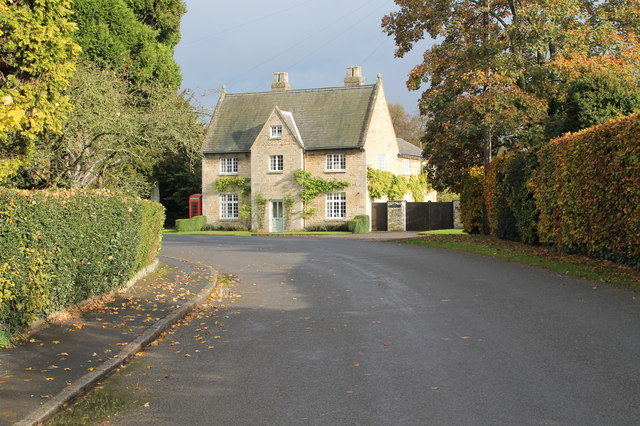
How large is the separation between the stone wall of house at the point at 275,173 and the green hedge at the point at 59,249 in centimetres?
3325

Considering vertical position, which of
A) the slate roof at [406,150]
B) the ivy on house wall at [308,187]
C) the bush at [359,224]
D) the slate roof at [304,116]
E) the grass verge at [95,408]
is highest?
the slate roof at [304,116]

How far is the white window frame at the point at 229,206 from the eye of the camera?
48312mm

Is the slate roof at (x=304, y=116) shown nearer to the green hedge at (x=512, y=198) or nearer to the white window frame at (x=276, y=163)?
the white window frame at (x=276, y=163)

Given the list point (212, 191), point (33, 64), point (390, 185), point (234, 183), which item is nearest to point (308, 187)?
point (234, 183)

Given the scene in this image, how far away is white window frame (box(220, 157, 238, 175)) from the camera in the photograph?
48.2 metres

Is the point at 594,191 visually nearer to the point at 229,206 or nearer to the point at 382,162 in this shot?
the point at 382,162

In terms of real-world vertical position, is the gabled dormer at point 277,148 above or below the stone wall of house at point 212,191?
above

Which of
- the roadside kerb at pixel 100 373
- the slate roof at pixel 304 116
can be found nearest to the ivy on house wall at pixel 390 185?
the slate roof at pixel 304 116

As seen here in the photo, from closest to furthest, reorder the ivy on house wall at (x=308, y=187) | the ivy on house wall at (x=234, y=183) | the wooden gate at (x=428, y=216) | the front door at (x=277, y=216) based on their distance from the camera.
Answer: the ivy on house wall at (x=308, y=187)
the wooden gate at (x=428, y=216)
the front door at (x=277, y=216)
the ivy on house wall at (x=234, y=183)

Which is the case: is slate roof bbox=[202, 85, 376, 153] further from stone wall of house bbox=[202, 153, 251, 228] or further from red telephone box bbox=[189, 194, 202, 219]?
red telephone box bbox=[189, 194, 202, 219]

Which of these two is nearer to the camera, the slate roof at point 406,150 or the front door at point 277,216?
the front door at point 277,216

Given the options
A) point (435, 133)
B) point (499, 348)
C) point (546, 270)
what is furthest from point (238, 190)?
point (499, 348)

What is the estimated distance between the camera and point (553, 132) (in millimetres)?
23609

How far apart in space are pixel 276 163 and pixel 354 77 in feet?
35.5
